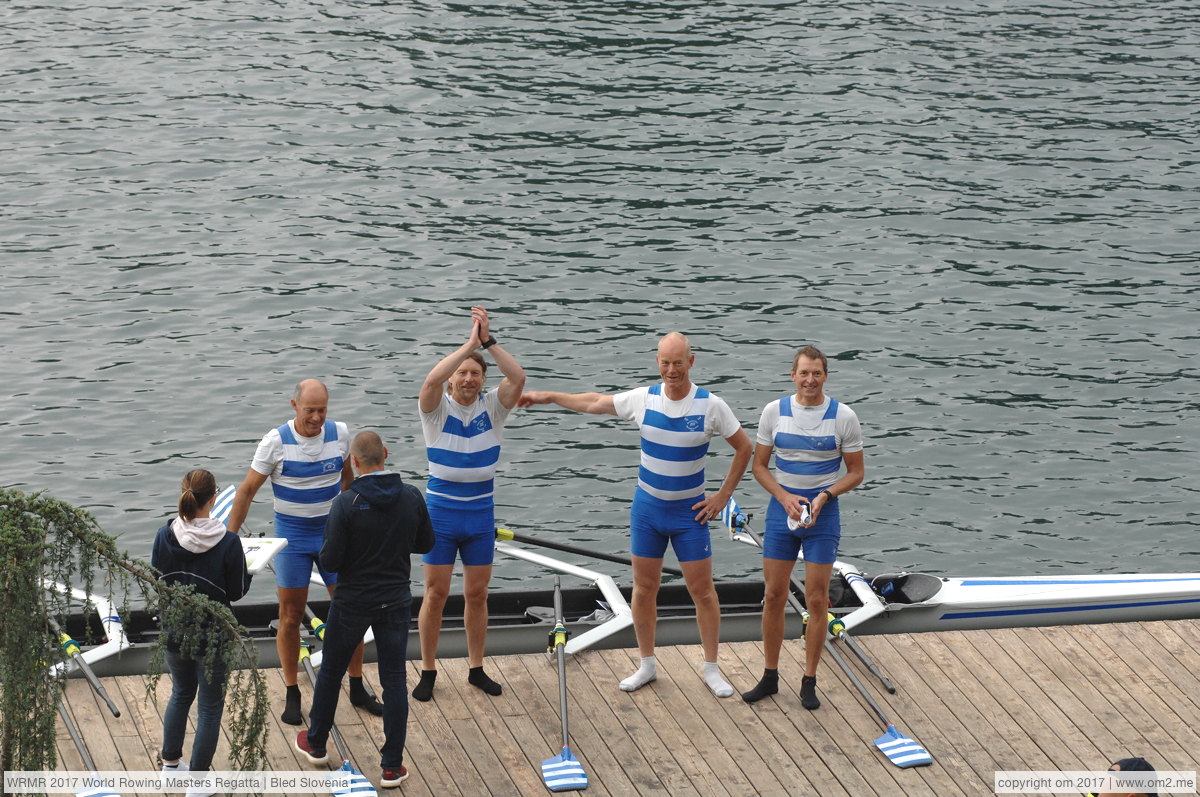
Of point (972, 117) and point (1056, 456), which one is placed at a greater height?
point (972, 117)

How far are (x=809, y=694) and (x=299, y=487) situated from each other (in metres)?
3.17

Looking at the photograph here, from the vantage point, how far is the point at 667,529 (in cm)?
845

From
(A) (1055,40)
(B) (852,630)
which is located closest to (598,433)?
(B) (852,630)

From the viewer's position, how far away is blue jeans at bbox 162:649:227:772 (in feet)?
23.3

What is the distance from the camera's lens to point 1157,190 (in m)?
21.5

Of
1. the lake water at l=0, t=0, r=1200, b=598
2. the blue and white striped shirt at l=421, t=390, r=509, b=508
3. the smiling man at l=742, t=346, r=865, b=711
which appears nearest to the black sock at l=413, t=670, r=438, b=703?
the blue and white striped shirt at l=421, t=390, r=509, b=508

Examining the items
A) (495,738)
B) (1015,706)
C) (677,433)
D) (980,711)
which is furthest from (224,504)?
(1015,706)

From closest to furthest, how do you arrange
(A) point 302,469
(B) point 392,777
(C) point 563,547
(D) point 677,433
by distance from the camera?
1. (B) point 392,777
2. (A) point 302,469
3. (D) point 677,433
4. (C) point 563,547

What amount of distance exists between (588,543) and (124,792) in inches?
258

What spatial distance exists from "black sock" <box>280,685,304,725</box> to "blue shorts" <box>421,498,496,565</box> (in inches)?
40.4

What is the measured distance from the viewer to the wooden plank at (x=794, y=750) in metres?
7.81

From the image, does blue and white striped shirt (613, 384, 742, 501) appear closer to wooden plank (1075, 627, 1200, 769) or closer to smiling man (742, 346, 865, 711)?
smiling man (742, 346, 865, 711)

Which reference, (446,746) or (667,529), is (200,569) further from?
(667,529)

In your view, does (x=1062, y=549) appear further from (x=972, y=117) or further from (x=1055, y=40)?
(x=1055, y=40)
